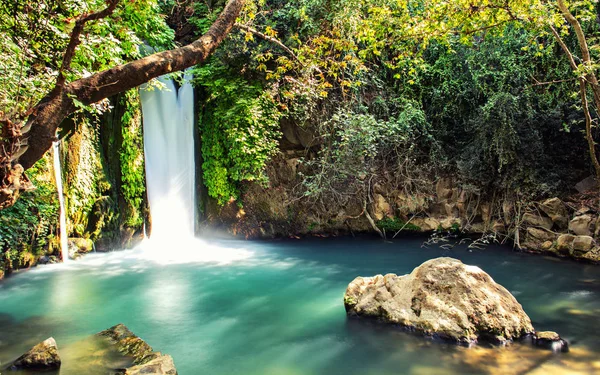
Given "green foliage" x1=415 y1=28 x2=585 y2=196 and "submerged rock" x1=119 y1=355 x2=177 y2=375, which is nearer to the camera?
"submerged rock" x1=119 y1=355 x2=177 y2=375

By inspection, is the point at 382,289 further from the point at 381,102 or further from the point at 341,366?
the point at 381,102

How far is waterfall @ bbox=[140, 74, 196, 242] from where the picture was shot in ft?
35.2

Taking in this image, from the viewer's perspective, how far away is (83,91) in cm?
342

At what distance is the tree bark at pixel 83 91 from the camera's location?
3.29 meters

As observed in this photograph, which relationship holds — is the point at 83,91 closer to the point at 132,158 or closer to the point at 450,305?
the point at 450,305

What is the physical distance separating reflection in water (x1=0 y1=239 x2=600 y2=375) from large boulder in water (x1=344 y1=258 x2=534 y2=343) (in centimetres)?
21

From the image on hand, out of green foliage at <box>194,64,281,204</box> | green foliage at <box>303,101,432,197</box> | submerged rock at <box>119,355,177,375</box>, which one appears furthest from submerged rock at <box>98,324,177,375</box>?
green foliage at <box>194,64,281,204</box>

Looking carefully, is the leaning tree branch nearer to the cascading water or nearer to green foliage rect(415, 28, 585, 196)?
the cascading water

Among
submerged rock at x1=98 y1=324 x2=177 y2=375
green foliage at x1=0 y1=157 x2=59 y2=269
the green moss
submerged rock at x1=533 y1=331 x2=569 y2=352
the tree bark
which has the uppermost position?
the tree bark

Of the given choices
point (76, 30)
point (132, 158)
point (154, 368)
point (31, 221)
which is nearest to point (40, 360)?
point (154, 368)

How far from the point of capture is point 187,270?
8.26 m

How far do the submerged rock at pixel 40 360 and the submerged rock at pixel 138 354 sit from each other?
1.98ft

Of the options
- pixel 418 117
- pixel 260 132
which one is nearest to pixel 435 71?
pixel 418 117

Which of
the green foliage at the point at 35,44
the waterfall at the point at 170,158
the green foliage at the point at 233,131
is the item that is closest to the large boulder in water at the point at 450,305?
the green foliage at the point at 35,44
